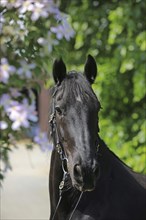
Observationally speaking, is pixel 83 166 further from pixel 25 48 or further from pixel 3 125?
pixel 25 48

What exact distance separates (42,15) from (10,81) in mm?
559

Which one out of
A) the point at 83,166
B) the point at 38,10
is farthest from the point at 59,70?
the point at 38,10

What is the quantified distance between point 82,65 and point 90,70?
353cm

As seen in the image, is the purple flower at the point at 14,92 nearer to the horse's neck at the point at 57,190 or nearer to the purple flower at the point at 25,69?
the purple flower at the point at 25,69

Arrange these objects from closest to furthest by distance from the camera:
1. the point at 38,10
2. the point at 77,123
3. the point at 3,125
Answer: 1. the point at 77,123
2. the point at 38,10
3. the point at 3,125

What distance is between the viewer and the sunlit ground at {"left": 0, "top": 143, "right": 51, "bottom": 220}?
21.8ft

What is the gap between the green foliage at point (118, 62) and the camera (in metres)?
6.28

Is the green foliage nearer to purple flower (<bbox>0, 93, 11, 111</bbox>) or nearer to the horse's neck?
purple flower (<bbox>0, 93, 11, 111</bbox>)

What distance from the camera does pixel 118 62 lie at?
6.45 m

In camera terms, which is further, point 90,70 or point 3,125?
point 3,125

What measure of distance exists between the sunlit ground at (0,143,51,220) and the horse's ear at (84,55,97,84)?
2.04 metres

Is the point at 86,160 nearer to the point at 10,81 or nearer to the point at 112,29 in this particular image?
the point at 10,81

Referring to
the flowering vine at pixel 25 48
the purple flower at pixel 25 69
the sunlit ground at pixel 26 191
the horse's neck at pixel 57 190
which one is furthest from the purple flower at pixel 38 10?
the sunlit ground at pixel 26 191

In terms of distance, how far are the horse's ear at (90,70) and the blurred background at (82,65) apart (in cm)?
106
